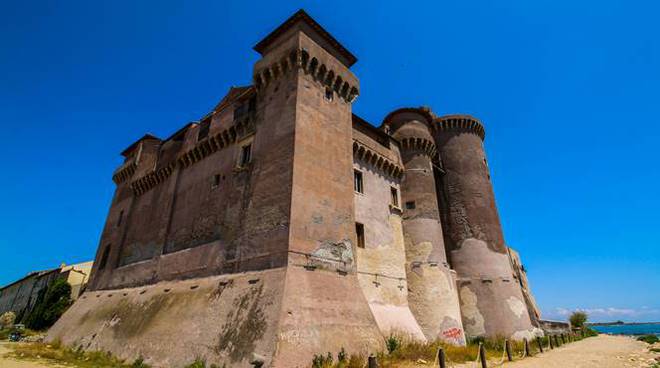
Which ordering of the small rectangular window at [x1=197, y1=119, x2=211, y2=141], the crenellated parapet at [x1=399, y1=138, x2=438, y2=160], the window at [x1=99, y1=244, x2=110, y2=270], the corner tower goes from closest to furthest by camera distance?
1. the corner tower
2. the small rectangular window at [x1=197, y1=119, x2=211, y2=141]
3. the crenellated parapet at [x1=399, y1=138, x2=438, y2=160]
4. the window at [x1=99, y1=244, x2=110, y2=270]

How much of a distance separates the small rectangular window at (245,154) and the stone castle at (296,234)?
4.1 inches

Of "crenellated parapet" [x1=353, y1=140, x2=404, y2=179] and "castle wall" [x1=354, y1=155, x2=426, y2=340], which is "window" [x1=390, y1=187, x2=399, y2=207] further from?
"crenellated parapet" [x1=353, y1=140, x2=404, y2=179]

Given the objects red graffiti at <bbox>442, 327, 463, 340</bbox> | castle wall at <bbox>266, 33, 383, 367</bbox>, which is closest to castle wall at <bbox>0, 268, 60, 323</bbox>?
castle wall at <bbox>266, 33, 383, 367</bbox>

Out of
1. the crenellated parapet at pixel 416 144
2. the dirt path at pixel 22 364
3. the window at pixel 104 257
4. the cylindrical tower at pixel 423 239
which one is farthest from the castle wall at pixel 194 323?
the crenellated parapet at pixel 416 144

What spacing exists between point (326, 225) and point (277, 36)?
960 cm

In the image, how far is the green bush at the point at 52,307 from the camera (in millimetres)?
29703

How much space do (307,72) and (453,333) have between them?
47.7ft

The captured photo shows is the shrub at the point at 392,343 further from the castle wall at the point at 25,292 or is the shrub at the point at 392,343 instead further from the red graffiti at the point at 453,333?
the castle wall at the point at 25,292

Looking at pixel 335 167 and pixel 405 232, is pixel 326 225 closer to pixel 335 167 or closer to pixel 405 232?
pixel 335 167

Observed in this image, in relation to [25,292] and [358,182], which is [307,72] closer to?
[358,182]

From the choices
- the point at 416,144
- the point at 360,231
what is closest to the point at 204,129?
the point at 360,231

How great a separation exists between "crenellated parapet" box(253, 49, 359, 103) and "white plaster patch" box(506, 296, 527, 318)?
1503 cm

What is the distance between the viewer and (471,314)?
19625 mm

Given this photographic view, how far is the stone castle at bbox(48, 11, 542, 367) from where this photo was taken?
35.1 feet
